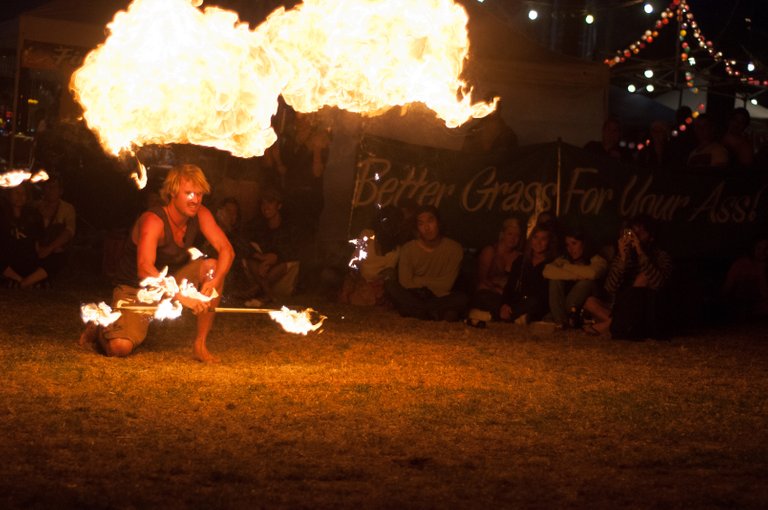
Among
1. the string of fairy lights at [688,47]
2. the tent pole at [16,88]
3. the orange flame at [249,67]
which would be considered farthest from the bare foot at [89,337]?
the string of fairy lights at [688,47]

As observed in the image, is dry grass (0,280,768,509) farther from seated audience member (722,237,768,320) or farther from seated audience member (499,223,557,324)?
seated audience member (722,237,768,320)

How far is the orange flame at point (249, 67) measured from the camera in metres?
9.21

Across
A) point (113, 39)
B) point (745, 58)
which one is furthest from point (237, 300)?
point (745, 58)

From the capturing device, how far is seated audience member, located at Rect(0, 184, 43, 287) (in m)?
11.7

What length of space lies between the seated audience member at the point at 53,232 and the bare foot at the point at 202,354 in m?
4.32

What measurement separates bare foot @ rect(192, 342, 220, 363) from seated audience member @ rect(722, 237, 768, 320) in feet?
19.5

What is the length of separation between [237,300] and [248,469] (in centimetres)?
628

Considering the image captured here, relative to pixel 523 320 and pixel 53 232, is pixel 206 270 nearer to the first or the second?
pixel 523 320

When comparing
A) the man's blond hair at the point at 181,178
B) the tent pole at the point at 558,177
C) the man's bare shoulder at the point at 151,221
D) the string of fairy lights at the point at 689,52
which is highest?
the string of fairy lights at the point at 689,52

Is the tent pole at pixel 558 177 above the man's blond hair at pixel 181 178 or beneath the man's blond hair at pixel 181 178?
above

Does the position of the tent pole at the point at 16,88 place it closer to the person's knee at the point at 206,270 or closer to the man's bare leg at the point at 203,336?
the person's knee at the point at 206,270

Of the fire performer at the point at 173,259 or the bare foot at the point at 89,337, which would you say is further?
the bare foot at the point at 89,337

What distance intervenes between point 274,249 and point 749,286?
202 inches

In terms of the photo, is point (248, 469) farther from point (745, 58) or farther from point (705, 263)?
point (745, 58)
